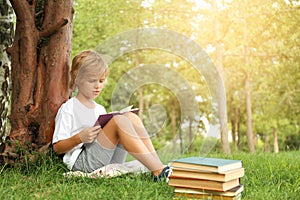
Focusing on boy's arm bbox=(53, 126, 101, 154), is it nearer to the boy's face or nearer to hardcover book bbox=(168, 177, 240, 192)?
the boy's face

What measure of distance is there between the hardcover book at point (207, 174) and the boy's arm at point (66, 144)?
1056 millimetres

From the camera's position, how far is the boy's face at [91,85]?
357 cm

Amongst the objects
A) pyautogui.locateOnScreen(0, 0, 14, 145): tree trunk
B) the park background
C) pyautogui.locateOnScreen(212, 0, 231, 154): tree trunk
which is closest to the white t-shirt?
pyautogui.locateOnScreen(0, 0, 14, 145): tree trunk

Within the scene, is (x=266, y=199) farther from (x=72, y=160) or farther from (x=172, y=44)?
(x=172, y=44)

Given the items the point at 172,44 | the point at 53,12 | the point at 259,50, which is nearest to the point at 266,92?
the point at 259,50

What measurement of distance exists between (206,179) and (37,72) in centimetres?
220

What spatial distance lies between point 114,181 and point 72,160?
1.69 ft

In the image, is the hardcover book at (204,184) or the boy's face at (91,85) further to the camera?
the boy's face at (91,85)

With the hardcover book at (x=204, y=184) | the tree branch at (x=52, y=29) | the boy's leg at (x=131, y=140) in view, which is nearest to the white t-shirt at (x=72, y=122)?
the boy's leg at (x=131, y=140)

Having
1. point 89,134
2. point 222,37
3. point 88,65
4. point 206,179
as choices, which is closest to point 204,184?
point 206,179

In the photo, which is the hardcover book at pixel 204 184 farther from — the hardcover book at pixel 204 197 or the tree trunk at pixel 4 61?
the tree trunk at pixel 4 61

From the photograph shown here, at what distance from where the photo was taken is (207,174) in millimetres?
2646

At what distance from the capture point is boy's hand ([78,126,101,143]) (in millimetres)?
3400

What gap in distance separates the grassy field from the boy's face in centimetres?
68
